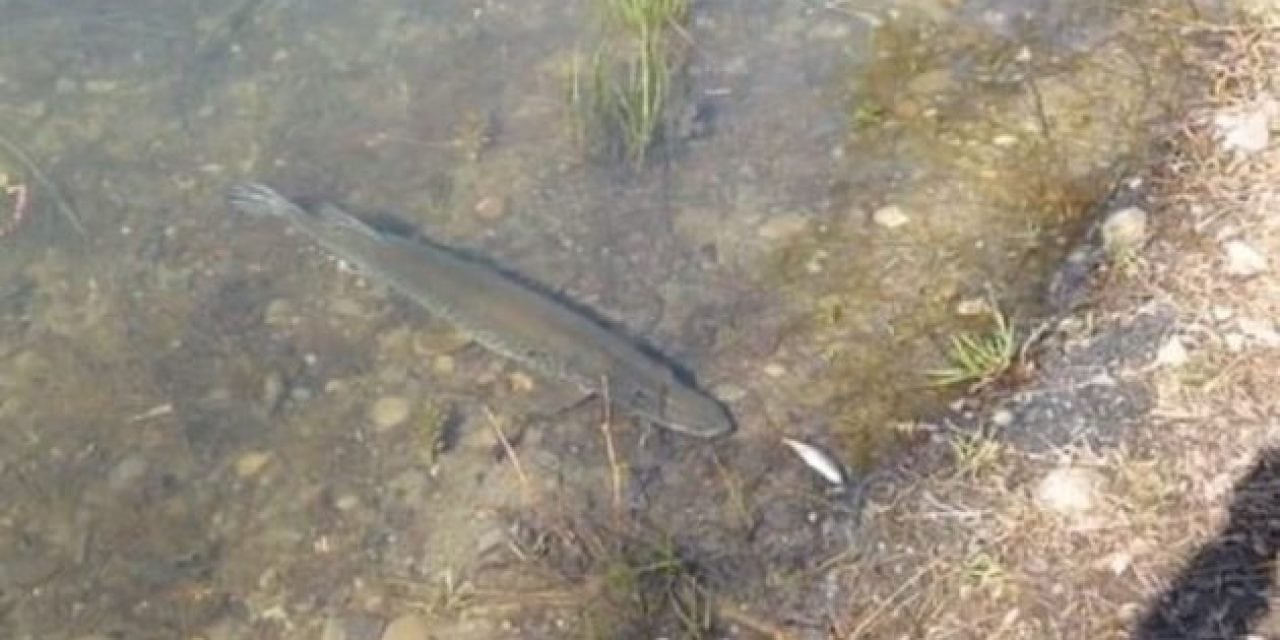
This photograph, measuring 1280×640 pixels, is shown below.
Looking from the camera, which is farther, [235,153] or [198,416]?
[235,153]

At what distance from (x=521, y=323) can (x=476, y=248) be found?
0.56 m

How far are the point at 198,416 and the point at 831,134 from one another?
6.99 ft

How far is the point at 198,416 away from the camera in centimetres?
441

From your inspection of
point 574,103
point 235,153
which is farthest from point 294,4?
point 574,103

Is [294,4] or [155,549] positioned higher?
[294,4]

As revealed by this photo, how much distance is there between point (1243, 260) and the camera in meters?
4.11

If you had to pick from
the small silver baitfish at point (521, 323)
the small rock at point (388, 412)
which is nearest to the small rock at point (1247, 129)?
the small silver baitfish at point (521, 323)

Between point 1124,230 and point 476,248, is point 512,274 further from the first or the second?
Answer: point 1124,230

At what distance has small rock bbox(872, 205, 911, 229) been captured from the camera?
4.66m

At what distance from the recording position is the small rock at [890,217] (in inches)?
184

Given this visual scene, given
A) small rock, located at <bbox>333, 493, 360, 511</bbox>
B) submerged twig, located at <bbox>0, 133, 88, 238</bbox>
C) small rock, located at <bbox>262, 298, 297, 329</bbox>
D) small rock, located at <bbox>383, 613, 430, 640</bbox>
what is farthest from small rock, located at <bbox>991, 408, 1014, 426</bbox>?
submerged twig, located at <bbox>0, 133, 88, 238</bbox>

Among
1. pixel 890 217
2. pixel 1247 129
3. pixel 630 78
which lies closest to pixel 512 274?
pixel 630 78

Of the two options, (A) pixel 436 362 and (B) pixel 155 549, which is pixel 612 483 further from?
(B) pixel 155 549

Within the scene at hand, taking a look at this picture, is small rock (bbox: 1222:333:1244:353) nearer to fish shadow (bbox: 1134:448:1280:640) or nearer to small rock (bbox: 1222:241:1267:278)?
small rock (bbox: 1222:241:1267:278)
